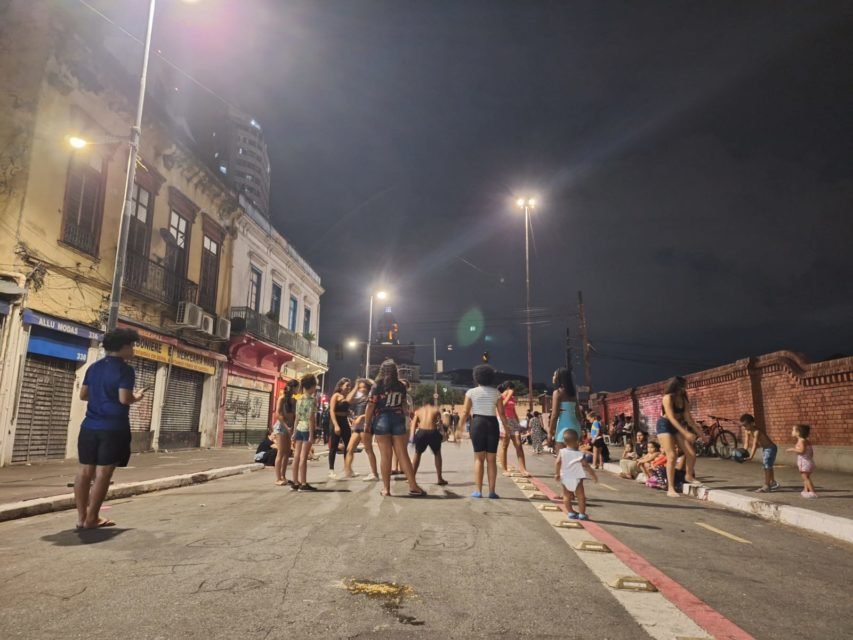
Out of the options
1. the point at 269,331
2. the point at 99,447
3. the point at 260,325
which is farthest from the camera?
the point at 269,331

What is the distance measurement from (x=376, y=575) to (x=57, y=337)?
11983 mm

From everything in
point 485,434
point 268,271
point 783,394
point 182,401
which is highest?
point 268,271

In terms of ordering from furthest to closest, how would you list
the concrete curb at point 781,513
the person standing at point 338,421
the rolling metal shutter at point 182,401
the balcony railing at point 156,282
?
the rolling metal shutter at point 182,401 < the balcony railing at point 156,282 < the person standing at point 338,421 < the concrete curb at point 781,513

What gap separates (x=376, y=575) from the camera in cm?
326

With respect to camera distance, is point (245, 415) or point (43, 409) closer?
point (43, 409)

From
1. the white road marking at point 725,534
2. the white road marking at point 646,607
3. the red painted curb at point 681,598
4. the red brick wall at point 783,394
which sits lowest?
the white road marking at point 725,534

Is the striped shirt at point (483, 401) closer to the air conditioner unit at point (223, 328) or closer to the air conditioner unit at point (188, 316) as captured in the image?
the air conditioner unit at point (188, 316)

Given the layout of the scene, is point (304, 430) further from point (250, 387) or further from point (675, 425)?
point (250, 387)

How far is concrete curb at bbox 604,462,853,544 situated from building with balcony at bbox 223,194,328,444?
1709cm

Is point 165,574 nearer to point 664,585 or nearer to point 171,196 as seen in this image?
point 664,585

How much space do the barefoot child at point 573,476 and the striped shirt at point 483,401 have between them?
1.27m

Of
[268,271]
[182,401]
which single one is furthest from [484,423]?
[268,271]

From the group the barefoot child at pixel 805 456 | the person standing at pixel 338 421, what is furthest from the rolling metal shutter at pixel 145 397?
the barefoot child at pixel 805 456

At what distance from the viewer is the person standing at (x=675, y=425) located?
7.62 meters
